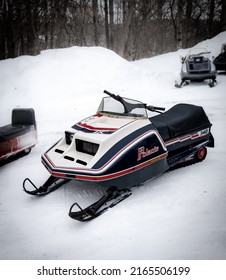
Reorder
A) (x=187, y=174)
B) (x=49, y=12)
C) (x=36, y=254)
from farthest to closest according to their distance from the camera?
(x=49, y=12) < (x=187, y=174) < (x=36, y=254)

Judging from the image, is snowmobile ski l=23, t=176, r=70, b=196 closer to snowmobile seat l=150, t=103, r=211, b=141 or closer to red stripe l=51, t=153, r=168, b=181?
red stripe l=51, t=153, r=168, b=181

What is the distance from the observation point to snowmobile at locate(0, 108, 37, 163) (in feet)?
15.1

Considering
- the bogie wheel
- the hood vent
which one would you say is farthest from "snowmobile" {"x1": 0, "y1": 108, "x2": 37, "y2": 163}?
the bogie wheel

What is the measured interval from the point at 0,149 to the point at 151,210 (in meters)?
2.61

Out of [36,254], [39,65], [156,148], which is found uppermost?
[39,65]

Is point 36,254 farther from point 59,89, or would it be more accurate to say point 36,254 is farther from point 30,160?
point 59,89

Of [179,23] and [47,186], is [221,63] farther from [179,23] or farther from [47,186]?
[47,186]

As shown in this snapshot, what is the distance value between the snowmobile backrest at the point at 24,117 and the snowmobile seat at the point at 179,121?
2.28 metres

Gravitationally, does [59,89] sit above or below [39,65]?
below

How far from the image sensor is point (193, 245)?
277 centimetres

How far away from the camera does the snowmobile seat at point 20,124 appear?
4.81m

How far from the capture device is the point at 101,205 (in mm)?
3309

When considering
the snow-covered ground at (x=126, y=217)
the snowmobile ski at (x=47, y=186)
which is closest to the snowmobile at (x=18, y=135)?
the snow-covered ground at (x=126, y=217)

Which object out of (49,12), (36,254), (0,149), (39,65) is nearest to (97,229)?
(36,254)
